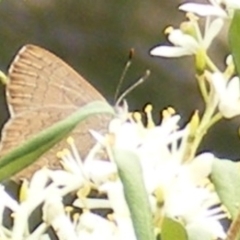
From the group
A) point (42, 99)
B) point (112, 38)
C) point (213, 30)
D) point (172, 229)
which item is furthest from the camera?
point (112, 38)

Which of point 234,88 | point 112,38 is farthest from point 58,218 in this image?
point 112,38

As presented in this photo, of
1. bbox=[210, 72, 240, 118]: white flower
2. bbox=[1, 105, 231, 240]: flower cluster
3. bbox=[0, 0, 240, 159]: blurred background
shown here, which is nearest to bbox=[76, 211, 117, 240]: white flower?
bbox=[1, 105, 231, 240]: flower cluster

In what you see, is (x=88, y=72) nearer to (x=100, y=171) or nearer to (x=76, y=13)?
(x=76, y=13)

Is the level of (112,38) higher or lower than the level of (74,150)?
lower

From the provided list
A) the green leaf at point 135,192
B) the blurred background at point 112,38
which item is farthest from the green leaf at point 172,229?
the blurred background at point 112,38

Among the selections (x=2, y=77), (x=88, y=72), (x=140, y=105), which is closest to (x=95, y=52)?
(x=88, y=72)

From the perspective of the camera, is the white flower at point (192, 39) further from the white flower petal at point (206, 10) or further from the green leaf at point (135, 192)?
the green leaf at point (135, 192)

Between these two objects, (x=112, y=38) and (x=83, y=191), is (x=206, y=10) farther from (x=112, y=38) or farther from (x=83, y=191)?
(x=112, y=38)

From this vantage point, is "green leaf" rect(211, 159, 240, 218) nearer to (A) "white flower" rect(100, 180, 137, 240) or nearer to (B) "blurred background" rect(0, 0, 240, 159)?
(A) "white flower" rect(100, 180, 137, 240)
